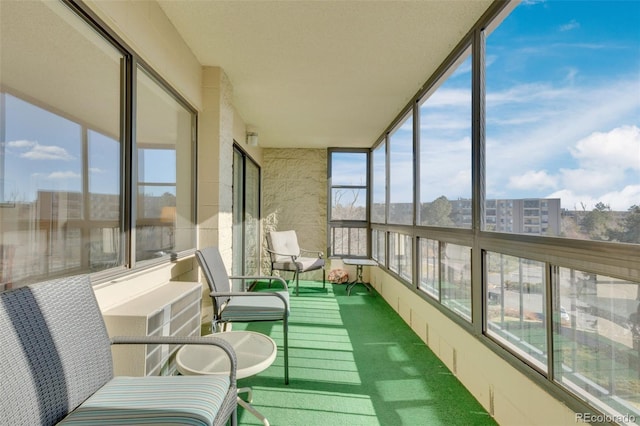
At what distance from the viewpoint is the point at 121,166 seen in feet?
5.71

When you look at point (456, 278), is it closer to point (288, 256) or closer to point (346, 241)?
point (288, 256)

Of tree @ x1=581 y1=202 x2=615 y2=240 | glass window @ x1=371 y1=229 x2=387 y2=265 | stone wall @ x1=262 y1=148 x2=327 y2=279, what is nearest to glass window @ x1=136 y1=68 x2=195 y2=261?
tree @ x1=581 y1=202 x2=615 y2=240

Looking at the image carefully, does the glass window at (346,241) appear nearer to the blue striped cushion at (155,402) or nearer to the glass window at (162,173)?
the glass window at (162,173)

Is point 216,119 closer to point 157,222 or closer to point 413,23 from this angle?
point 157,222

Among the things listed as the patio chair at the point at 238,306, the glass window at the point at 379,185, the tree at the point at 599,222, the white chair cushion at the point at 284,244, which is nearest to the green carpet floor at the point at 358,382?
the patio chair at the point at 238,306

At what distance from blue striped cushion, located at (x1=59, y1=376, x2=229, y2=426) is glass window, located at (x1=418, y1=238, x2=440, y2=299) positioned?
205 cm

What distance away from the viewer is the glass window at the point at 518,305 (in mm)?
1499

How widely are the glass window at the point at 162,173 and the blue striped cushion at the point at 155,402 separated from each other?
35.6 inches

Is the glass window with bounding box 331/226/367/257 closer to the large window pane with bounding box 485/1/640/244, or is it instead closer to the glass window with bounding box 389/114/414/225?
the glass window with bounding box 389/114/414/225

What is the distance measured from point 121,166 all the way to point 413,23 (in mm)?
2011

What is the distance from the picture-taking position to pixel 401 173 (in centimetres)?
401

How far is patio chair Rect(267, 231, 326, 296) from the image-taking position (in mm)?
4734

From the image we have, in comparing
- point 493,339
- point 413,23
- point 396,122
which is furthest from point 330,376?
point 396,122

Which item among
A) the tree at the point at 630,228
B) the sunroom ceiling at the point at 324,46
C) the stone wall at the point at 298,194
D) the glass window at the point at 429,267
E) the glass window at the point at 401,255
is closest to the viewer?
the tree at the point at 630,228
